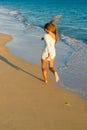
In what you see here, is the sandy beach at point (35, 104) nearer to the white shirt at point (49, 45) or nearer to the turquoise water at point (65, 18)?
the white shirt at point (49, 45)

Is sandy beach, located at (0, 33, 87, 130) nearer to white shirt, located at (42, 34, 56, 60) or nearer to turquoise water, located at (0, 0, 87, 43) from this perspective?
white shirt, located at (42, 34, 56, 60)

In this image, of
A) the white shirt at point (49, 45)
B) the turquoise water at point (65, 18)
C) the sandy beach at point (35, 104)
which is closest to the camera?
the sandy beach at point (35, 104)

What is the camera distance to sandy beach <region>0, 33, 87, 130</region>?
220 inches

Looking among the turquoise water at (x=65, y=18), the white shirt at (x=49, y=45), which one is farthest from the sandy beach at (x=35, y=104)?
the turquoise water at (x=65, y=18)

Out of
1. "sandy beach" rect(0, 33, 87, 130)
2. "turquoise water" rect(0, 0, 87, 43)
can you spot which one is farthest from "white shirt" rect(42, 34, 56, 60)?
"turquoise water" rect(0, 0, 87, 43)

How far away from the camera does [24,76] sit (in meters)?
8.09

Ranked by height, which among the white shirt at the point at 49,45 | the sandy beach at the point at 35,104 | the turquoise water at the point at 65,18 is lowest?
the turquoise water at the point at 65,18

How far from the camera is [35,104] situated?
636cm

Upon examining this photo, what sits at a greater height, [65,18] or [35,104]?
[35,104]

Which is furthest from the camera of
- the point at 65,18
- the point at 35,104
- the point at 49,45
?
the point at 65,18

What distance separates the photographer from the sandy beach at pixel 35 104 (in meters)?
5.58

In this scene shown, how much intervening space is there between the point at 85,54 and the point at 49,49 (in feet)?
14.7

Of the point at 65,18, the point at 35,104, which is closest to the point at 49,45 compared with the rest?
the point at 35,104

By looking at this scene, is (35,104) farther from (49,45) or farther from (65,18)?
(65,18)
